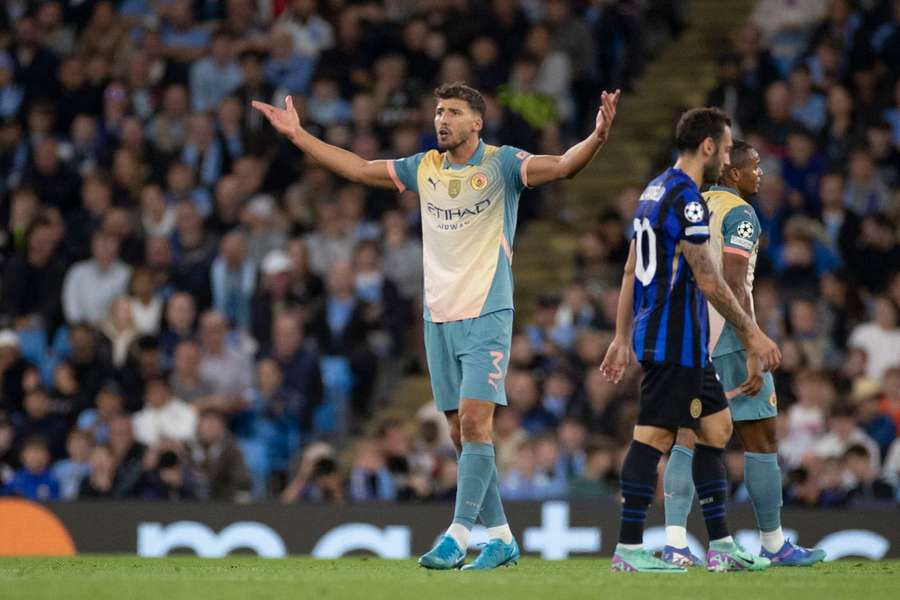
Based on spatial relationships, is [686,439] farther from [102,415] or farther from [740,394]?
[102,415]

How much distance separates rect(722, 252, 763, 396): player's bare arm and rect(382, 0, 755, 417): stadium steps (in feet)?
25.6

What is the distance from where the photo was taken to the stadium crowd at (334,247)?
568 inches

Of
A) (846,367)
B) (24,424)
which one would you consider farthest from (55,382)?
(846,367)

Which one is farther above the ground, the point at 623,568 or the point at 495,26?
the point at 495,26

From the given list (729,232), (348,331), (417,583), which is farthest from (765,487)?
(348,331)

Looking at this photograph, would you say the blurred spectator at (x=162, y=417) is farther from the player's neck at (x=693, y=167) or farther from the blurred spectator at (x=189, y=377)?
the player's neck at (x=693, y=167)

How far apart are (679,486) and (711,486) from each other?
16 centimetres

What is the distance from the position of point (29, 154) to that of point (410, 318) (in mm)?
5079

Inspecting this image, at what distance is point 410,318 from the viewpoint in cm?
1628

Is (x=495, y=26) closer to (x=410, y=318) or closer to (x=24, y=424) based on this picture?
(x=410, y=318)

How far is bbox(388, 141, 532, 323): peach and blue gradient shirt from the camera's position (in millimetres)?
8961

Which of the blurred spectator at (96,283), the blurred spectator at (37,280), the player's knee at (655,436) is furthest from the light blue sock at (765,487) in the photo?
the blurred spectator at (37,280)

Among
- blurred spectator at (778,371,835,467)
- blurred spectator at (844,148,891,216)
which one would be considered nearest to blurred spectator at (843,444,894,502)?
Answer: blurred spectator at (778,371,835,467)

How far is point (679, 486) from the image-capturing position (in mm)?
8758
